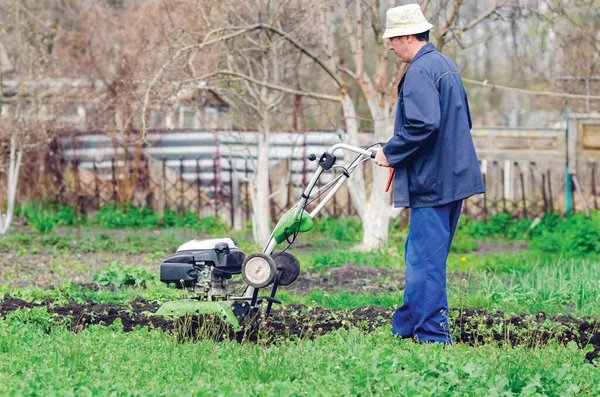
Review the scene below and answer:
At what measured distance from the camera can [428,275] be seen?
19.4ft

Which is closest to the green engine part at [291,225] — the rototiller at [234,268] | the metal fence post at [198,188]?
the rototiller at [234,268]

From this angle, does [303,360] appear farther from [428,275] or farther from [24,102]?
[24,102]

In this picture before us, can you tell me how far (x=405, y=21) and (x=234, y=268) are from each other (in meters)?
1.92

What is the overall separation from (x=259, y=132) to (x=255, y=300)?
25.3 feet

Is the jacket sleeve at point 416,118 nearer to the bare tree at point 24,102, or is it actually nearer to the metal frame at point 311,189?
the metal frame at point 311,189

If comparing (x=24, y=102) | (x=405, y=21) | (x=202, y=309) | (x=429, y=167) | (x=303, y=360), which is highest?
(x=405, y=21)

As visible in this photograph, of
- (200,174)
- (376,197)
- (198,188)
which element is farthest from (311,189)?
(200,174)

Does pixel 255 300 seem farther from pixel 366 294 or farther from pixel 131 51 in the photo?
pixel 131 51

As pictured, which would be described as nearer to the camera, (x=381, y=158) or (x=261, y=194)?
(x=381, y=158)

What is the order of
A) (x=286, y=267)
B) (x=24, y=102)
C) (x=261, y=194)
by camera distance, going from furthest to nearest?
(x=24, y=102) < (x=261, y=194) < (x=286, y=267)

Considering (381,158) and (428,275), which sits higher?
(381,158)

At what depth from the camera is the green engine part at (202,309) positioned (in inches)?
231

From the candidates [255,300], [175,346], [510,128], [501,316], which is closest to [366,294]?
[501,316]

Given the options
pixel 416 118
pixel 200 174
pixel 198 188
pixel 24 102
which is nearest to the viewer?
pixel 416 118
